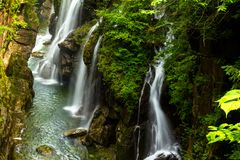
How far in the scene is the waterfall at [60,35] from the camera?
2659 cm

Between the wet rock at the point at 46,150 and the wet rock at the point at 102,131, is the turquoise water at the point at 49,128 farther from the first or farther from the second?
the wet rock at the point at 102,131

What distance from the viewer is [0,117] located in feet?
30.0

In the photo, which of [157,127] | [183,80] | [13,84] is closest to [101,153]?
[157,127]

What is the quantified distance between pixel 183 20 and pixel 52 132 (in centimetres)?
974

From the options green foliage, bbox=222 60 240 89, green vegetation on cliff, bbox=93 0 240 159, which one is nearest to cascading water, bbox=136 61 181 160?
green vegetation on cliff, bbox=93 0 240 159

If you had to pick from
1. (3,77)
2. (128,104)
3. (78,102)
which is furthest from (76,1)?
(3,77)

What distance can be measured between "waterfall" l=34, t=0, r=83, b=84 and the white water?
12805 mm

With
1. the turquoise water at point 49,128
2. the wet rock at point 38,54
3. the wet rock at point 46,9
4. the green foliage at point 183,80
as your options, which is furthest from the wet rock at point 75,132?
the wet rock at point 46,9

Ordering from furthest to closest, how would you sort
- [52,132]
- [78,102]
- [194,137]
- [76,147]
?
[78,102], [52,132], [76,147], [194,137]

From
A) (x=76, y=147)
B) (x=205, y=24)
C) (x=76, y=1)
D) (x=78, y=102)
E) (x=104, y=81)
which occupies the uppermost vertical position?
(x=76, y=1)

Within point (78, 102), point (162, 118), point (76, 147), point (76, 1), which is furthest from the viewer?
point (76, 1)

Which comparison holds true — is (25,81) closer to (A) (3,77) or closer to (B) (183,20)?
(A) (3,77)

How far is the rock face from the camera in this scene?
1000cm

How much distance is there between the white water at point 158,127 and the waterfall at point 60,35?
12.8 m
